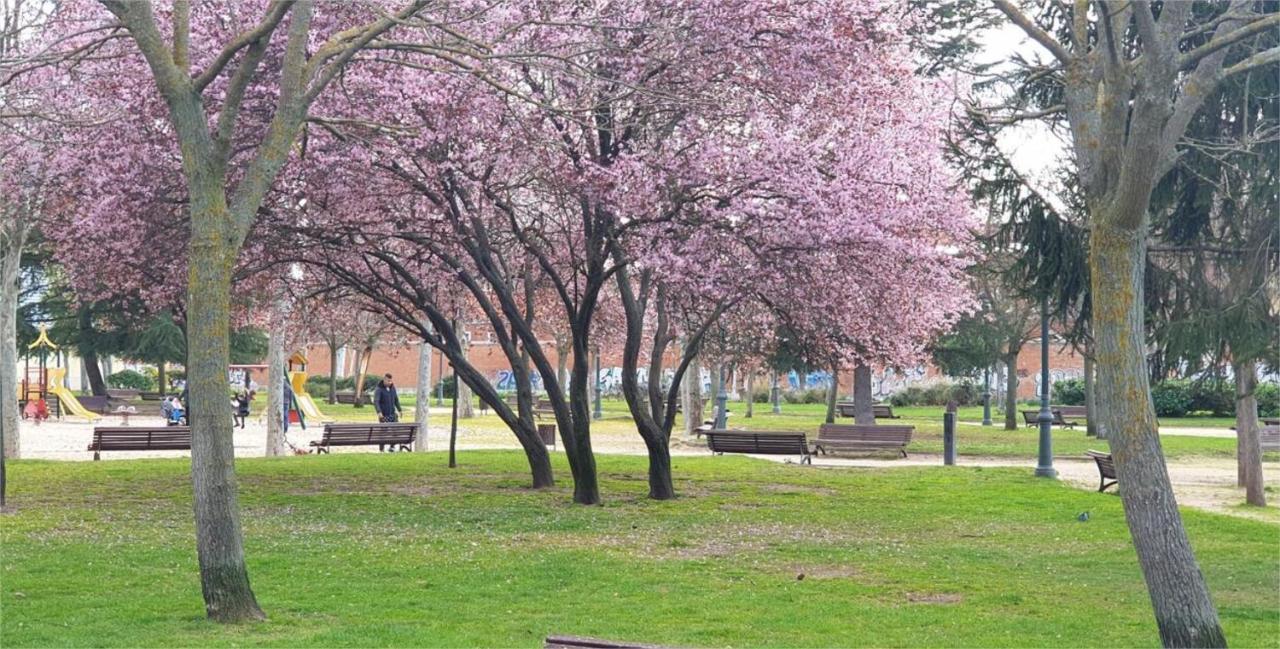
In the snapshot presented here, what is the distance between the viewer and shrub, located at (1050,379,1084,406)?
199 ft

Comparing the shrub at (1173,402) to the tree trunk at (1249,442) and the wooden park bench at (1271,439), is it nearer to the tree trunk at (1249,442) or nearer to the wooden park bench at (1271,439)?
the wooden park bench at (1271,439)

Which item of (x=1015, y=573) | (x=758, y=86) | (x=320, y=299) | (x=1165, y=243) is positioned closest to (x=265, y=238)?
(x=320, y=299)

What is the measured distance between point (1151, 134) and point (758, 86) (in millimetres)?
8972

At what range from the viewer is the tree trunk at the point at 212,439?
9.05 meters

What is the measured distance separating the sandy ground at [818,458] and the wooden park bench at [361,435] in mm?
2094

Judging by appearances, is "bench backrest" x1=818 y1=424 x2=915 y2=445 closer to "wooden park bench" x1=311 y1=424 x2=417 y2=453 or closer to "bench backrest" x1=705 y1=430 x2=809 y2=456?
"bench backrest" x1=705 y1=430 x2=809 y2=456

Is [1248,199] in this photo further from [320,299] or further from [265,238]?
[320,299]

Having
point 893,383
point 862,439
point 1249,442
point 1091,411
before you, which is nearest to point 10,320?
point 862,439

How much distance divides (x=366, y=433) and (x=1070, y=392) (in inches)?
1608

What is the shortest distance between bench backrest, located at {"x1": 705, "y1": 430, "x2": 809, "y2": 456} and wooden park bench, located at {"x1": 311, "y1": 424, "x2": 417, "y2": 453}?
6721 mm

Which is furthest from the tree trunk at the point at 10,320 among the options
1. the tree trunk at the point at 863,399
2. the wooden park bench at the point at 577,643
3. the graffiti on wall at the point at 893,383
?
the graffiti on wall at the point at 893,383

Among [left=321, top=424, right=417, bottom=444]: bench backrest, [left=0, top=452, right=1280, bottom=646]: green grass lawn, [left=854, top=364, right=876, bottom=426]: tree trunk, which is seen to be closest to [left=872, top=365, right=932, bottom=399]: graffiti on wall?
[left=854, top=364, right=876, bottom=426]: tree trunk

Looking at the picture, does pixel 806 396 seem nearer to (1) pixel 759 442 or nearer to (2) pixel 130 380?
(2) pixel 130 380

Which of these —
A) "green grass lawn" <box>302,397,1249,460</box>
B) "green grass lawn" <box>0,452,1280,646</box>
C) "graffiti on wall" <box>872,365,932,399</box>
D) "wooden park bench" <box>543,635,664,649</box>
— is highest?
"graffiti on wall" <box>872,365,932,399</box>
